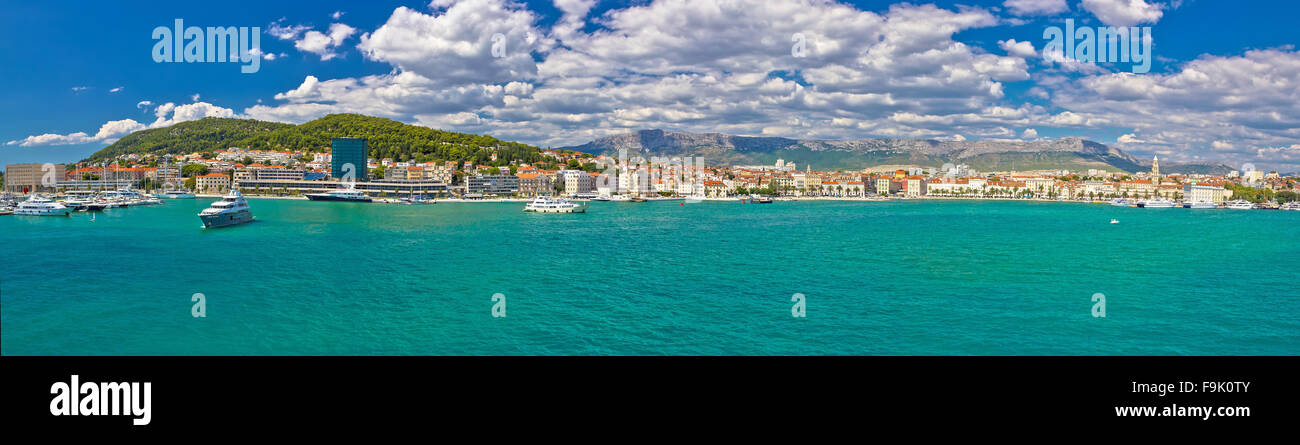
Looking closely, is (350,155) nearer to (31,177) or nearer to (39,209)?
(31,177)

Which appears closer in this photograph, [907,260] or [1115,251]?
[907,260]

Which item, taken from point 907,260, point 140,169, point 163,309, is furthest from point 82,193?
point 907,260

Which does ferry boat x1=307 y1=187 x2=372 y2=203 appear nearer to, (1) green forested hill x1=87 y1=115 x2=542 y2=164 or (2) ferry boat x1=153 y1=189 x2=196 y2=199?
(2) ferry boat x1=153 y1=189 x2=196 y2=199

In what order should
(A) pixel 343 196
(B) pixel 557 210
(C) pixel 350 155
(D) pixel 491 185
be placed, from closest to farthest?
(B) pixel 557 210 → (A) pixel 343 196 → (D) pixel 491 185 → (C) pixel 350 155

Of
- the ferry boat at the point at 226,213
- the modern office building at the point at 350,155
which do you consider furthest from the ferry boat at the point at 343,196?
the ferry boat at the point at 226,213

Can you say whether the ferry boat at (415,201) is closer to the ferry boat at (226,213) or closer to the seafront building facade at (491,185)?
the seafront building facade at (491,185)

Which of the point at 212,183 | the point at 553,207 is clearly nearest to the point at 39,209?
the point at 553,207
